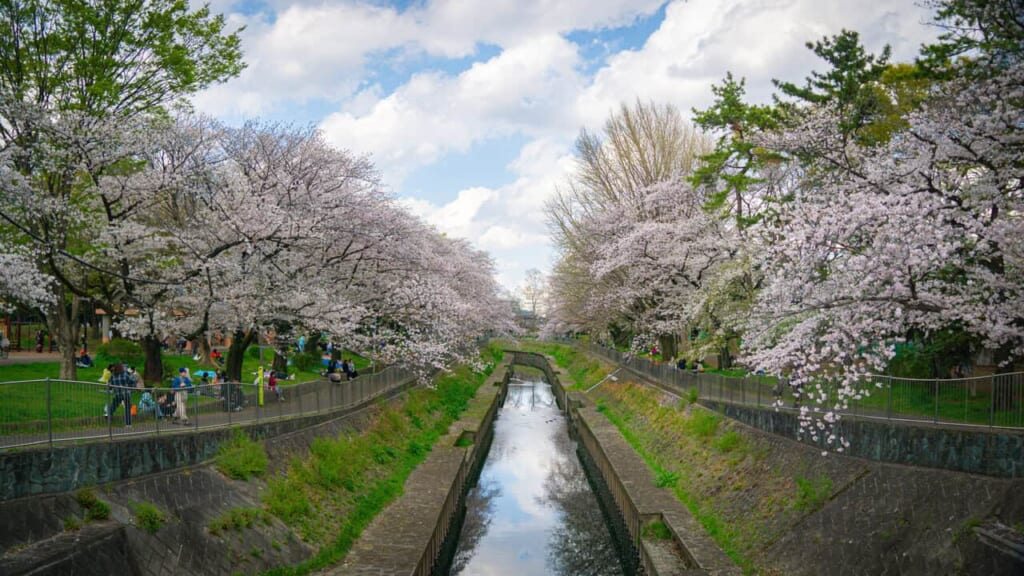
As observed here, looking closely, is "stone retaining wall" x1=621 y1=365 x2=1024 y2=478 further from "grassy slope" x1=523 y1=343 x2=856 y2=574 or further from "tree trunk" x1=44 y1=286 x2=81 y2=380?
"tree trunk" x1=44 y1=286 x2=81 y2=380

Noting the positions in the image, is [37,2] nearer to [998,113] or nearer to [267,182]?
[267,182]

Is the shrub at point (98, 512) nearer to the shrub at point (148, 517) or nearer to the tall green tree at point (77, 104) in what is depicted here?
the shrub at point (148, 517)

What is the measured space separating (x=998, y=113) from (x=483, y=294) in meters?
34.0

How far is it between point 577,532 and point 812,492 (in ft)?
30.8

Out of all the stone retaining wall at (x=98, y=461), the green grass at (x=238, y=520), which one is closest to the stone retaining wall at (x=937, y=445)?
the green grass at (x=238, y=520)

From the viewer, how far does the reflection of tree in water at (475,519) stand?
19.3 meters

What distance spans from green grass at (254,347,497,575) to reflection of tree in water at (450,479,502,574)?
2.36m

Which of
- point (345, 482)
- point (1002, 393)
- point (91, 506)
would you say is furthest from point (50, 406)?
point (1002, 393)

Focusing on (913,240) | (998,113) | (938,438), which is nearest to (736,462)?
(938,438)

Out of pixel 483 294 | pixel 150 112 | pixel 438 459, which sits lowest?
pixel 438 459

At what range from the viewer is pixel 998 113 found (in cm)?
1020

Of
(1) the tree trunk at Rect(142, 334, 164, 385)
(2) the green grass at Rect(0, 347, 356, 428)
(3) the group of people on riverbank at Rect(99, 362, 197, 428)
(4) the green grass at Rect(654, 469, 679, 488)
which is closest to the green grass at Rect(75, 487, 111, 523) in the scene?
(2) the green grass at Rect(0, 347, 356, 428)

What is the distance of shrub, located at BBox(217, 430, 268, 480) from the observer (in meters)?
13.8

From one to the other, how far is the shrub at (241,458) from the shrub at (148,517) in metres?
2.73
